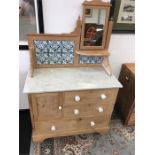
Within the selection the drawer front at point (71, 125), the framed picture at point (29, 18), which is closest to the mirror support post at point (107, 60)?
the drawer front at point (71, 125)

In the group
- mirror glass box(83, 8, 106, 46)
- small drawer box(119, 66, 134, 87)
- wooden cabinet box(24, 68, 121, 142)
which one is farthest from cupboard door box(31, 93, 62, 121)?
small drawer box(119, 66, 134, 87)

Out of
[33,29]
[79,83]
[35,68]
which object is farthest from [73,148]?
[33,29]

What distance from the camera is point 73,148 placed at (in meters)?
1.60

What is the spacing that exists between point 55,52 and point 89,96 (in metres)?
0.52

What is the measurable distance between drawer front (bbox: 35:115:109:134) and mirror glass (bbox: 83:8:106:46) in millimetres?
743

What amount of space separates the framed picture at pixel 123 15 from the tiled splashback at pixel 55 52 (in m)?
0.43

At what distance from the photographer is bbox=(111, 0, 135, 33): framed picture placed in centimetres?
145

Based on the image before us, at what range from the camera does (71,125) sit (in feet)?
5.09

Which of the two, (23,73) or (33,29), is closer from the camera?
(33,29)

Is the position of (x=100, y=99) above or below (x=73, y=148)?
above

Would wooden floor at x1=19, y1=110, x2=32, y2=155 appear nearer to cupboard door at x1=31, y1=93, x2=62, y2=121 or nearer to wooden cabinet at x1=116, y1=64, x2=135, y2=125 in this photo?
cupboard door at x1=31, y1=93, x2=62, y2=121
